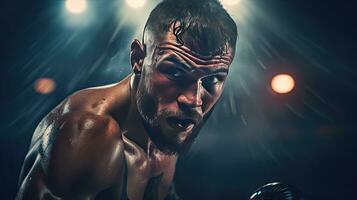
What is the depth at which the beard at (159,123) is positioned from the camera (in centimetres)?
211

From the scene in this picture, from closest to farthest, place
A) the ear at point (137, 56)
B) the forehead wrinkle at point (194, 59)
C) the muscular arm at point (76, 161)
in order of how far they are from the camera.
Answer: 1. the muscular arm at point (76, 161)
2. the forehead wrinkle at point (194, 59)
3. the ear at point (137, 56)

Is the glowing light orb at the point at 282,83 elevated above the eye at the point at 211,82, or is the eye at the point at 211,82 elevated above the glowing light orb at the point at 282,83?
the eye at the point at 211,82

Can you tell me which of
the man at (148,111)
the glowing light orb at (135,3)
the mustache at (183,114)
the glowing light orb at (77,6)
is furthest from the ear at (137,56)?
the glowing light orb at (77,6)

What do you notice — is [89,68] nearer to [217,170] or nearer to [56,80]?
[56,80]

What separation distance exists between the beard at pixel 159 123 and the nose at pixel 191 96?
5 centimetres

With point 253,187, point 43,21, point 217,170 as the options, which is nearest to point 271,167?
point 253,187

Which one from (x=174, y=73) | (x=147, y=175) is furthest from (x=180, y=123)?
(x=147, y=175)

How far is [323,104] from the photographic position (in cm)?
474

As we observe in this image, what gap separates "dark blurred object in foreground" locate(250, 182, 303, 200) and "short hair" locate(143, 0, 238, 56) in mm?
789

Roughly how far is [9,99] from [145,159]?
9.41ft

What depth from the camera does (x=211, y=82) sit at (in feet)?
7.13

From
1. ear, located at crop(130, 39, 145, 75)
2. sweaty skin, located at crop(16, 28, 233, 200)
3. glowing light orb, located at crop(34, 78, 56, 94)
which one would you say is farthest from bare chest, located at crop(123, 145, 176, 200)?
glowing light orb, located at crop(34, 78, 56, 94)

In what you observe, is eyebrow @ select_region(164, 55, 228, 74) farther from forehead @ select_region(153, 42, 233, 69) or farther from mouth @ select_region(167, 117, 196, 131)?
mouth @ select_region(167, 117, 196, 131)

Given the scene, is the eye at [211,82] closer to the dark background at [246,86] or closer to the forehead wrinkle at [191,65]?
the forehead wrinkle at [191,65]
